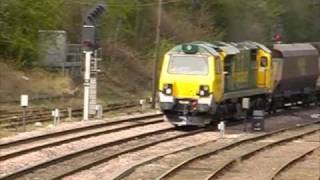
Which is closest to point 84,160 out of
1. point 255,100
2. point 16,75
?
point 255,100

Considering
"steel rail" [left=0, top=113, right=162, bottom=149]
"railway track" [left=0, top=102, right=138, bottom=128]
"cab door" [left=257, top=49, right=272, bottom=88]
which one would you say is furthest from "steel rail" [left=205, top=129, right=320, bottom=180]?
"railway track" [left=0, top=102, right=138, bottom=128]

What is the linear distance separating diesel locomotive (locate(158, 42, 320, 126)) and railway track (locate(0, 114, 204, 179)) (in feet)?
2.80

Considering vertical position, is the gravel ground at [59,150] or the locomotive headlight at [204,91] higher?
the locomotive headlight at [204,91]

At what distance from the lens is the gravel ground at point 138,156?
15.6 meters

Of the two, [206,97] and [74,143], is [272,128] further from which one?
[74,143]

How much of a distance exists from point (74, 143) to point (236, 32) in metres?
43.1

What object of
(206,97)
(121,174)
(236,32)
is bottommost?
(121,174)

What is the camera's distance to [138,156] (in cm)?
1881

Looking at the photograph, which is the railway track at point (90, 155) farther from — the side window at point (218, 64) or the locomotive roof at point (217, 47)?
the locomotive roof at point (217, 47)

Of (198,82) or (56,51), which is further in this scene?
(56,51)

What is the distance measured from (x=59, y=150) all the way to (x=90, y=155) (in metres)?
0.99

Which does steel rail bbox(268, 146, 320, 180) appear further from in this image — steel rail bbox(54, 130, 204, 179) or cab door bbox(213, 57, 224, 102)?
cab door bbox(213, 57, 224, 102)

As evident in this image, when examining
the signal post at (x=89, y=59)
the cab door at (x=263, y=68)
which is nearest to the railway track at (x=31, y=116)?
the signal post at (x=89, y=59)

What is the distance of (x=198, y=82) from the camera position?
987 inches
